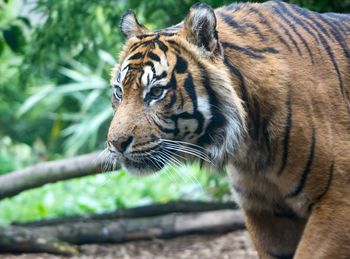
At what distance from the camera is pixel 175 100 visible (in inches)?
138

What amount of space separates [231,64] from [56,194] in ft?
17.4

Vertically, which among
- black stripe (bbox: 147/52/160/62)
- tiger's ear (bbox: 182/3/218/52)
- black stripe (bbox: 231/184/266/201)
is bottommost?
black stripe (bbox: 231/184/266/201)

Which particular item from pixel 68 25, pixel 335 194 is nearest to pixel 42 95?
pixel 68 25

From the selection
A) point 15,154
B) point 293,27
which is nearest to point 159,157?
point 293,27

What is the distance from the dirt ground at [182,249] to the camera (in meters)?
5.58

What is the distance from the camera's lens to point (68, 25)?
19.9ft

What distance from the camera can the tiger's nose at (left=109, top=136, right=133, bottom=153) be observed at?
3423 millimetres

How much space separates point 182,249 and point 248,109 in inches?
90.9

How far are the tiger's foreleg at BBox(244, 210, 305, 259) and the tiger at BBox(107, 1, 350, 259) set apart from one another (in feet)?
1.29

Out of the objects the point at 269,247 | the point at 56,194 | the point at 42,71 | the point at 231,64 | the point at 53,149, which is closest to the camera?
the point at 231,64

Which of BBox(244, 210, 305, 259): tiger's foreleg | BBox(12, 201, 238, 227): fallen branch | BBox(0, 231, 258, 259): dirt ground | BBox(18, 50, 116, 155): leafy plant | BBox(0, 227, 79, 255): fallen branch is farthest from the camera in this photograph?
BBox(18, 50, 116, 155): leafy plant

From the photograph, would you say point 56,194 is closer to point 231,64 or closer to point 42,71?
point 42,71

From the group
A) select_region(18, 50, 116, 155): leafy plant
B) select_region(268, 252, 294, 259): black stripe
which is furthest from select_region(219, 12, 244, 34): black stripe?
select_region(18, 50, 116, 155): leafy plant

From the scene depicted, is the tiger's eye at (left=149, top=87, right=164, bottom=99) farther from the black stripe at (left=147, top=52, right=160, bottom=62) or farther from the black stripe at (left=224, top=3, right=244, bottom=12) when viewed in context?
the black stripe at (left=224, top=3, right=244, bottom=12)
